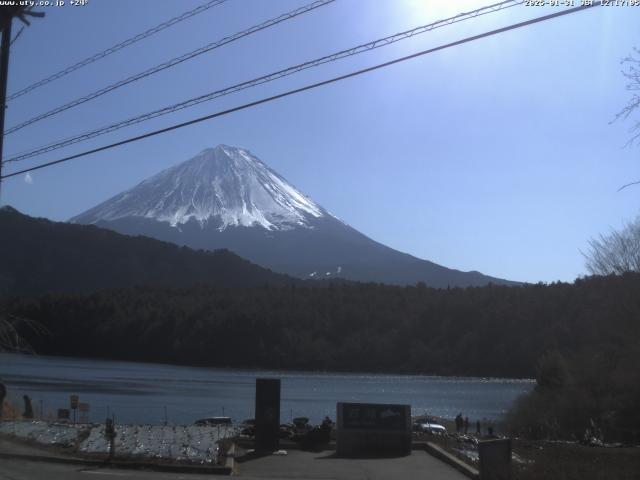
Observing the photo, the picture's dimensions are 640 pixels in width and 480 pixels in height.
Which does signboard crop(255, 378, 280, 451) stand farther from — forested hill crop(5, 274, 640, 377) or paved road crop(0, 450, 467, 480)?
forested hill crop(5, 274, 640, 377)

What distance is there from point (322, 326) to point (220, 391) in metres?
53.3

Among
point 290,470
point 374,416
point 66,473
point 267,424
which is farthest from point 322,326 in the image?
point 66,473

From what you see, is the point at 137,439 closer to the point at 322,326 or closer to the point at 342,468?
the point at 342,468

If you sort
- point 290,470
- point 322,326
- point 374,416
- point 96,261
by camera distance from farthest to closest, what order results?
point 96,261 < point 322,326 < point 374,416 < point 290,470

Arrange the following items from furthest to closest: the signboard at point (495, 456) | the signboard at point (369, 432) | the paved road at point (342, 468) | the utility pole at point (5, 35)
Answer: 1. the signboard at point (369, 432)
2. the utility pole at point (5, 35)
3. the paved road at point (342, 468)
4. the signboard at point (495, 456)

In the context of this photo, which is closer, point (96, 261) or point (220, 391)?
point (220, 391)

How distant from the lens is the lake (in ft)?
171

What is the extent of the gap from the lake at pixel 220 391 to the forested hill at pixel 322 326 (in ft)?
20.2

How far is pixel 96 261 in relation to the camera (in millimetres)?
173000

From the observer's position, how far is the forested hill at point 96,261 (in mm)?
165000

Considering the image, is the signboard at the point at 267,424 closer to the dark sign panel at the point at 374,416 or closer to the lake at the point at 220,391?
the dark sign panel at the point at 374,416

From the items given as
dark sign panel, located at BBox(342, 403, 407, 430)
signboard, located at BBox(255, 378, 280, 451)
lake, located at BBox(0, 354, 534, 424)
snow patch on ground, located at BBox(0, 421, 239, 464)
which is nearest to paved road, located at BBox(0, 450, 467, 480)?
signboard, located at BBox(255, 378, 280, 451)

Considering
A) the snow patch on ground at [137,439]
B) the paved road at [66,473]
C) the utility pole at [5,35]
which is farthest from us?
the snow patch on ground at [137,439]

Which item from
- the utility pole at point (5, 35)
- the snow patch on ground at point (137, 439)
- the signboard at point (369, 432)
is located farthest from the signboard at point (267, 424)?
the utility pole at point (5, 35)
